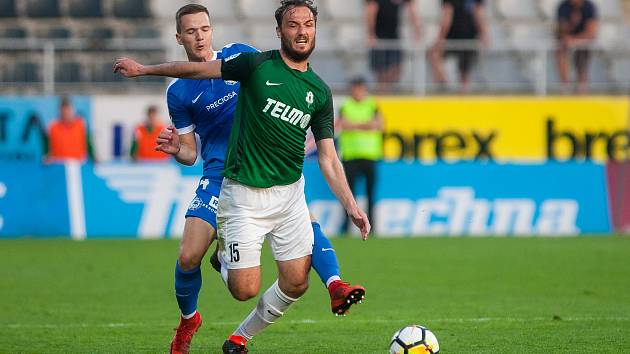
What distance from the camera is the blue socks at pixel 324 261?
725cm

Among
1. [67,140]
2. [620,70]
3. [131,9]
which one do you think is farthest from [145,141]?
[620,70]

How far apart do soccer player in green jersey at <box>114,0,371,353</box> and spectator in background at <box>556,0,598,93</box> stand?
1461 centimetres

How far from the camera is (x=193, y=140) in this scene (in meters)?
8.21

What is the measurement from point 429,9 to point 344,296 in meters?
17.4

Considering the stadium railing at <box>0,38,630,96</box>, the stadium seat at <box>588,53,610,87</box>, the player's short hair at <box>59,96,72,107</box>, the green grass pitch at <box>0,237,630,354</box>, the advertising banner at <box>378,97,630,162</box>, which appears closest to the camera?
the green grass pitch at <box>0,237,630,354</box>

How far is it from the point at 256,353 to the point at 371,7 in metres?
A: 13.6

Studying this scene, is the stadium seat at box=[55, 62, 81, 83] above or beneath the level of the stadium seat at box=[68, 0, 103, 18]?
beneath

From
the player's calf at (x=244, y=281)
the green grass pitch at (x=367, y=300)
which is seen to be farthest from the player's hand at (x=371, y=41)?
the player's calf at (x=244, y=281)

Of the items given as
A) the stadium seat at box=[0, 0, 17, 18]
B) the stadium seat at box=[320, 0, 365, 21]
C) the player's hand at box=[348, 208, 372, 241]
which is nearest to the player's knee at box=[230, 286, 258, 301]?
the player's hand at box=[348, 208, 372, 241]

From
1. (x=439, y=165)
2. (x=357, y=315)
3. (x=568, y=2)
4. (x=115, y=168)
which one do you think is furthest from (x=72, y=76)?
(x=357, y=315)

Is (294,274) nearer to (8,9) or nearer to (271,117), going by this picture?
(271,117)

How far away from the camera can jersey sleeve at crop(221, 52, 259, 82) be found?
277 inches

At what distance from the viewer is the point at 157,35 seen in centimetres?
2142

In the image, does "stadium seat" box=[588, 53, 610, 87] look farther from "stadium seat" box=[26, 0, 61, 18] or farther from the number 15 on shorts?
the number 15 on shorts
